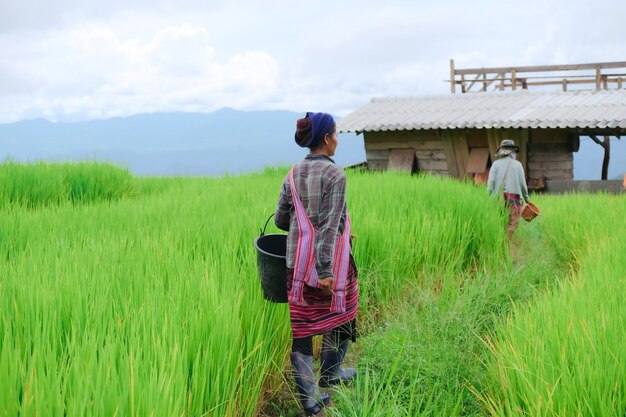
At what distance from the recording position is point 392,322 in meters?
4.18

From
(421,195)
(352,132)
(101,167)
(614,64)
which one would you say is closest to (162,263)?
(421,195)

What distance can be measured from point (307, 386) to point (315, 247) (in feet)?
2.47

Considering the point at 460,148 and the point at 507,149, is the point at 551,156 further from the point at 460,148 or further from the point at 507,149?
the point at 507,149

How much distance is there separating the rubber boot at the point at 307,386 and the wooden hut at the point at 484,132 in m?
9.61

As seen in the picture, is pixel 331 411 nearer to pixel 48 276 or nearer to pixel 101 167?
pixel 48 276

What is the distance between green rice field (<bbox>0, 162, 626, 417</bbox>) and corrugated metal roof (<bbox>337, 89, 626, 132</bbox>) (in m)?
5.98

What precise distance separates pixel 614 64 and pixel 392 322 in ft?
51.3

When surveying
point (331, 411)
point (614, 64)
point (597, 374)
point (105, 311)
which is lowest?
point (331, 411)

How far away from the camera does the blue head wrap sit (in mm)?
2934

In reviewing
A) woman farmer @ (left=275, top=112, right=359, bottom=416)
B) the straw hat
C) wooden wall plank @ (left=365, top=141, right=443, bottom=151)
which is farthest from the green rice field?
wooden wall plank @ (left=365, top=141, right=443, bottom=151)

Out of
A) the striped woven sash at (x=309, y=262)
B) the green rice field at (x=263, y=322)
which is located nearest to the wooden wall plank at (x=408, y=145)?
the green rice field at (x=263, y=322)

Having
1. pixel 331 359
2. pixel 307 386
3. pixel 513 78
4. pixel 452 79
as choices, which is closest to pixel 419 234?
pixel 331 359

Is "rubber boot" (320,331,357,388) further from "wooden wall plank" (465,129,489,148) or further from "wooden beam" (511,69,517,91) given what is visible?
"wooden beam" (511,69,517,91)

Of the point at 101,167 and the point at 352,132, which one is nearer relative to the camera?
the point at 101,167
